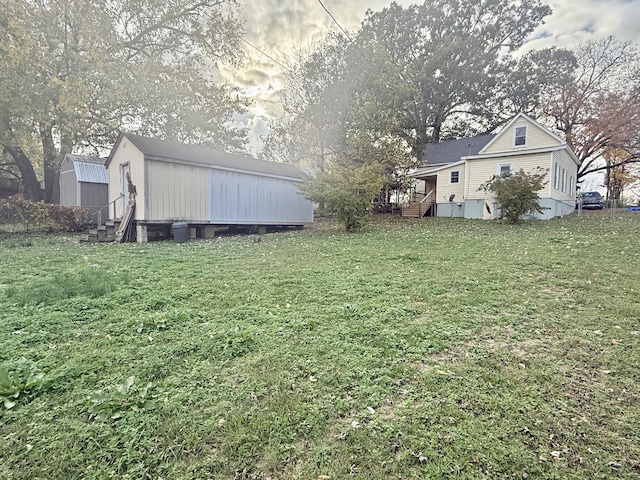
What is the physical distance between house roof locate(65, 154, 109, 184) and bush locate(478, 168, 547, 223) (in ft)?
58.1

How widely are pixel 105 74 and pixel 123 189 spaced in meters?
6.33

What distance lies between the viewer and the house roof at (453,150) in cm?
2099

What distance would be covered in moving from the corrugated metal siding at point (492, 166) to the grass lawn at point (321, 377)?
39.3ft

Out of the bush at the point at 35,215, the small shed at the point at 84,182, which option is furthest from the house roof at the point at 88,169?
the bush at the point at 35,215

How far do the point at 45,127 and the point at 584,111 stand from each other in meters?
30.7

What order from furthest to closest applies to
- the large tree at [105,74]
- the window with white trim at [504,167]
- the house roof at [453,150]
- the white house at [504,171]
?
the house roof at [453,150], the window with white trim at [504,167], the white house at [504,171], the large tree at [105,74]

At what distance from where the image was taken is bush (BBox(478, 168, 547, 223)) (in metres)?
12.0

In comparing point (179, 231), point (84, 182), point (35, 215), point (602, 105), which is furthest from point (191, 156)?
point (602, 105)

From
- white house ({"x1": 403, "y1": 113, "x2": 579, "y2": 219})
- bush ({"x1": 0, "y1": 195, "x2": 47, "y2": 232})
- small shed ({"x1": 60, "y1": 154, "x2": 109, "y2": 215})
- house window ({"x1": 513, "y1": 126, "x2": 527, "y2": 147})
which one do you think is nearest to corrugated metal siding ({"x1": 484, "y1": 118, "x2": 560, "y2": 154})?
white house ({"x1": 403, "y1": 113, "x2": 579, "y2": 219})

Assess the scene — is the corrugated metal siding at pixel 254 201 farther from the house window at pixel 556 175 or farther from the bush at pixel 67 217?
the house window at pixel 556 175

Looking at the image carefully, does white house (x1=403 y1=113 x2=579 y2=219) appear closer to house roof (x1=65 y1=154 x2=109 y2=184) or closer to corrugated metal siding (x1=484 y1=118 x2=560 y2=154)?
corrugated metal siding (x1=484 y1=118 x2=560 y2=154)

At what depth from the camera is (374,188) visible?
11.8 meters

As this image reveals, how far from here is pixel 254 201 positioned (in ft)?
42.4

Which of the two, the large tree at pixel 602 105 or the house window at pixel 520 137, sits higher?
the large tree at pixel 602 105
